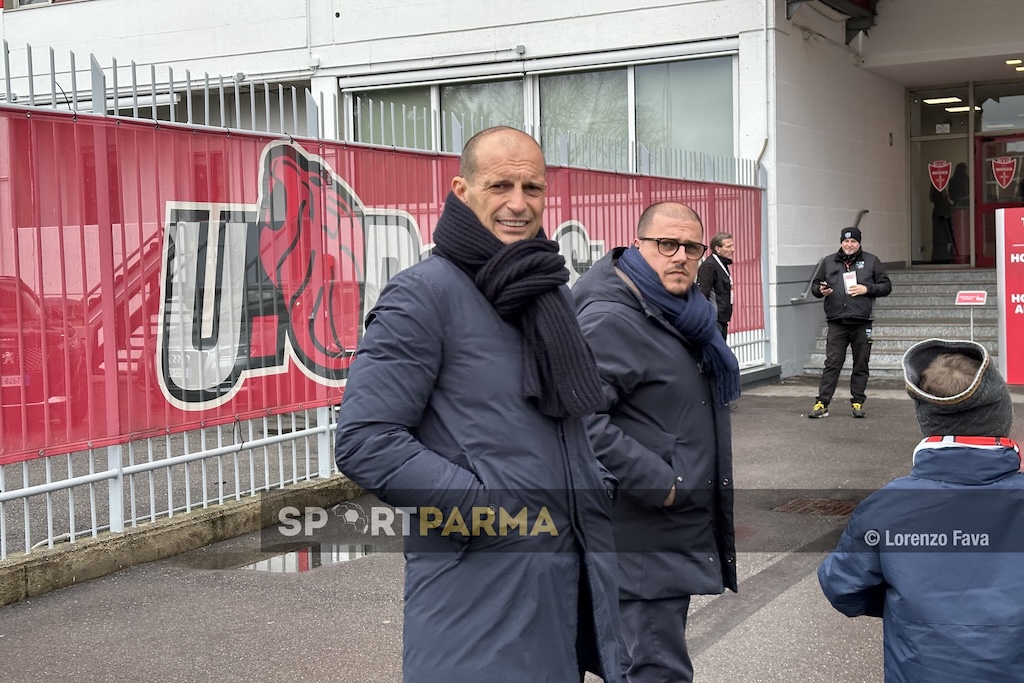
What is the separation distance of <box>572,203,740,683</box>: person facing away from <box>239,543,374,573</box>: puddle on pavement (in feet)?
10.8

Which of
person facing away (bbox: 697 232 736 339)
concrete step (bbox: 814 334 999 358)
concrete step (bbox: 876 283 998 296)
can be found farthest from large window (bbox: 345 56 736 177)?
concrete step (bbox: 876 283 998 296)

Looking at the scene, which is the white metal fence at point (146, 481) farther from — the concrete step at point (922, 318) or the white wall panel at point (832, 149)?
the concrete step at point (922, 318)

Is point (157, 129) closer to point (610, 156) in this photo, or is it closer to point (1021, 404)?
point (610, 156)

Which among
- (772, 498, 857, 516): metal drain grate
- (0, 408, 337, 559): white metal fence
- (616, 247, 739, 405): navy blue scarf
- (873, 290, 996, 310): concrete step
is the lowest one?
(772, 498, 857, 516): metal drain grate

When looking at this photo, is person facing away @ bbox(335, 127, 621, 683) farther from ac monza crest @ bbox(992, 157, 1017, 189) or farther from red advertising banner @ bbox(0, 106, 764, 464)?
ac monza crest @ bbox(992, 157, 1017, 189)

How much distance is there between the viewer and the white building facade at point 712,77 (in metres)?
15.2

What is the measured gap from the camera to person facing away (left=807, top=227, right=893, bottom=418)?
11578 millimetres

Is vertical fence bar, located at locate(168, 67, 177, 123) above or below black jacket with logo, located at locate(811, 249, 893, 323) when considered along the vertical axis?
above

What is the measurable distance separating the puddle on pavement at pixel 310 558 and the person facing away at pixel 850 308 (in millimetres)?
6230

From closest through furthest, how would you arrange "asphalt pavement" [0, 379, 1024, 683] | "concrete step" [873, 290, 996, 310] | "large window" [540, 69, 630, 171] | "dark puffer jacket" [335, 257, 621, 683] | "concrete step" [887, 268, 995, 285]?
1. "dark puffer jacket" [335, 257, 621, 683]
2. "asphalt pavement" [0, 379, 1024, 683]
3. "concrete step" [873, 290, 996, 310]
4. "large window" [540, 69, 630, 171]
5. "concrete step" [887, 268, 995, 285]

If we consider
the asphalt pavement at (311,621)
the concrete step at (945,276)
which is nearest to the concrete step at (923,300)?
the concrete step at (945,276)

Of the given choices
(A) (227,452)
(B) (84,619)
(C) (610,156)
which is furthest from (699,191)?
(B) (84,619)

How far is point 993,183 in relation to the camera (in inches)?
789

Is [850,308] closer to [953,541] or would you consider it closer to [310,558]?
[310,558]
